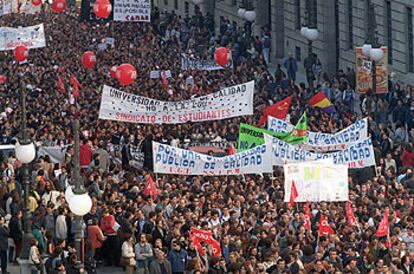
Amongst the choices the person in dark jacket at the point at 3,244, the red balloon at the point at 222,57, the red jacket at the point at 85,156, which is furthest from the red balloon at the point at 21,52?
the person in dark jacket at the point at 3,244

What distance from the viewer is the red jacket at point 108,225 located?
32.9 meters

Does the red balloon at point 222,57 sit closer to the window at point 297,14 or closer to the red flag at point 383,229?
the window at point 297,14

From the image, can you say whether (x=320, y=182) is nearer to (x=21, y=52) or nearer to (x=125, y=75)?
(x=125, y=75)

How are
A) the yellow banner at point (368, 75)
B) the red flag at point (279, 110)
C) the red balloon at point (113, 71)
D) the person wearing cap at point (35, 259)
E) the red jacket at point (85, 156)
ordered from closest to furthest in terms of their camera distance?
the person wearing cap at point (35, 259)
the red jacket at point (85, 156)
the red flag at point (279, 110)
the yellow banner at point (368, 75)
the red balloon at point (113, 71)

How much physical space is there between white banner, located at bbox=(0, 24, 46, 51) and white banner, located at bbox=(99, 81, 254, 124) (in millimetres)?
13732

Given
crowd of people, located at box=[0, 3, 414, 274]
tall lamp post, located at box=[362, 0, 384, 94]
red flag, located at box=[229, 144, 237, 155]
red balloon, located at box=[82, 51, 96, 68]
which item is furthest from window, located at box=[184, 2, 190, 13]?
red flag, located at box=[229, 144, 237, 155]

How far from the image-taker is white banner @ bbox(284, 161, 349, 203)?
105ft

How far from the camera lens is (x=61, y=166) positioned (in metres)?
39.0

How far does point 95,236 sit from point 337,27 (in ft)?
97.3

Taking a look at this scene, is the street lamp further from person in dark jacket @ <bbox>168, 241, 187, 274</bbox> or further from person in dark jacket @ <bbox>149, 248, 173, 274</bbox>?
person in dark jacket @ <bbox>168, 241, 187, 274</bbox>

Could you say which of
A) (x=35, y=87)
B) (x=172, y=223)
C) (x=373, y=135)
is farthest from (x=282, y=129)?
(x=35, y=87)

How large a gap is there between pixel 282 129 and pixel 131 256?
316 inches

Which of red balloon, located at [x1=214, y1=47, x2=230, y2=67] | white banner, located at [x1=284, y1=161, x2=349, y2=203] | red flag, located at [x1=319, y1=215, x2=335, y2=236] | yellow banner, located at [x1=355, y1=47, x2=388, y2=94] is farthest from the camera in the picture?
red balloon, located at [x1=214, y1=47, x2=230, y2=67]

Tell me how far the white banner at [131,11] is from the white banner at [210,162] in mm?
28936
